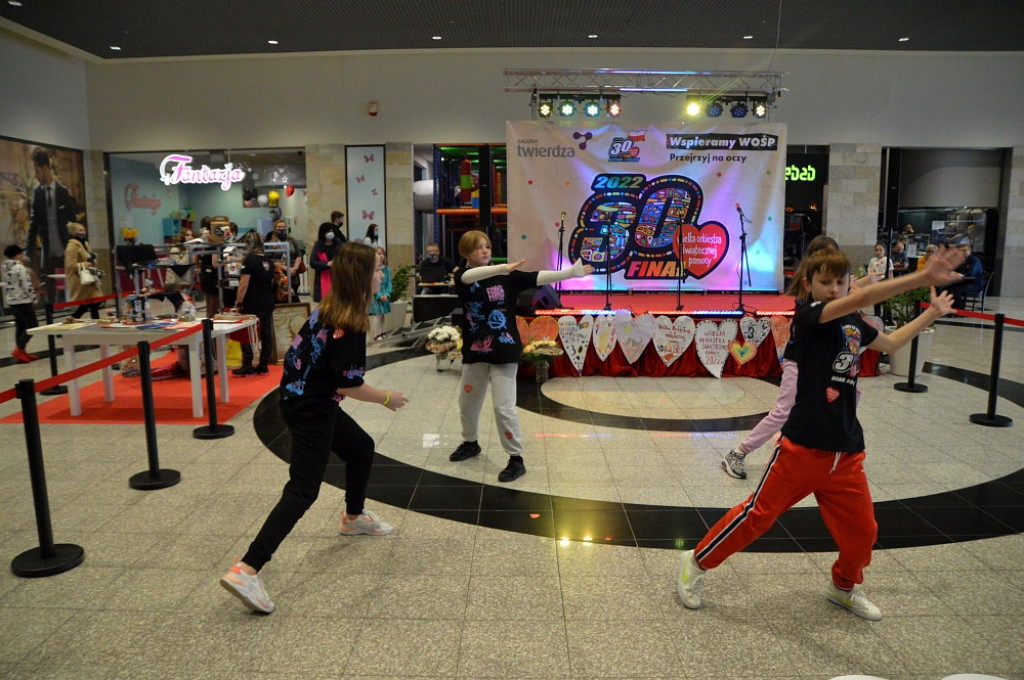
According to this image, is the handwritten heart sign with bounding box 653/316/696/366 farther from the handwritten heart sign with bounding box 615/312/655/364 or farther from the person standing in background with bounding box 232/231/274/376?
the person standing in background with bounding box 232/231/274/376

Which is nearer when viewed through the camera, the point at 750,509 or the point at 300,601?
the point at 750,509

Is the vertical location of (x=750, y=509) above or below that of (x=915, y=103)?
below

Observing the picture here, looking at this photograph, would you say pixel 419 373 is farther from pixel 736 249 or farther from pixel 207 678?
pixel 207 678

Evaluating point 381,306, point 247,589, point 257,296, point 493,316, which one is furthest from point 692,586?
point 381,306

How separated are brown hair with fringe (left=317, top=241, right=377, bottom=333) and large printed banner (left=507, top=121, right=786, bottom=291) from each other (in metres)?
6.72

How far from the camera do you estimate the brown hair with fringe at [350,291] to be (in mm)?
2945

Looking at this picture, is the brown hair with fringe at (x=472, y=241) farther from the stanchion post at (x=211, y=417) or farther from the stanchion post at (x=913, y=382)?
the stanchion post at (x=913, y=382)

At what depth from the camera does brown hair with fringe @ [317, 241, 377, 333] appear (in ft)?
9.66

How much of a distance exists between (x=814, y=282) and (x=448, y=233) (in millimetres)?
13108

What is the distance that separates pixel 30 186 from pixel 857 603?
1558 centimetres

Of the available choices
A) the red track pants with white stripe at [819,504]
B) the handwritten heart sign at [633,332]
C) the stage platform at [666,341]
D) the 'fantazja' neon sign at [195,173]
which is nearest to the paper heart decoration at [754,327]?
the stage platform at [666,341]

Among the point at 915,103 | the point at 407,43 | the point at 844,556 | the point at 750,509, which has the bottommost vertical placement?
the point at 844,556

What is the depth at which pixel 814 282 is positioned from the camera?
9.38ft

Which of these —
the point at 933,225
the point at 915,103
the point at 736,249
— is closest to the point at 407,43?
the point at 736,249
